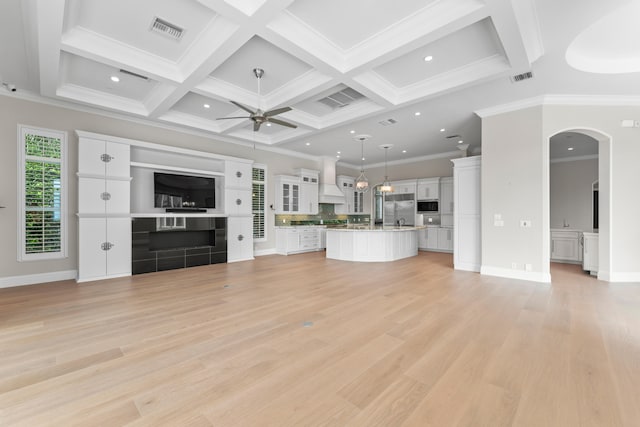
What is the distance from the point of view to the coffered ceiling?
9.63 ft

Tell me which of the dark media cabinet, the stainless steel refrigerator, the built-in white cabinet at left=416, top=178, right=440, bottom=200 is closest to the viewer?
the dark media cabinet

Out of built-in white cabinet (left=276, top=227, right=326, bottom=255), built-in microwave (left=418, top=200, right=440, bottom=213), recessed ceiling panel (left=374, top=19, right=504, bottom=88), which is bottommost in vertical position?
built-in white cabinet (left=276, top=227, right=326, bottom=255)

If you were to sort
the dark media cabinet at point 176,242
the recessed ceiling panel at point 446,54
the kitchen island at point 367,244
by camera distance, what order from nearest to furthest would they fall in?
1. the recessed ceiling panel at point 446,54
2. the dark media cabinet at point 176,242
3. the kitchen island at point 367,244

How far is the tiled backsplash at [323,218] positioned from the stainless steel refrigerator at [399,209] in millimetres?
1314

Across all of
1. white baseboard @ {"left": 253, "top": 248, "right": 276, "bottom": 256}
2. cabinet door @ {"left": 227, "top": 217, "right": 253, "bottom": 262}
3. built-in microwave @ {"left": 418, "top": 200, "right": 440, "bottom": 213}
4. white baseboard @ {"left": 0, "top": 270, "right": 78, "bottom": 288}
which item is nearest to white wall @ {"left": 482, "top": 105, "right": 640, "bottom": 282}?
built-in microwave @ {"left": 418, "top": 200, "right": 440, "bottom": 213}

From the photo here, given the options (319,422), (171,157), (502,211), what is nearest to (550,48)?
(502,211)

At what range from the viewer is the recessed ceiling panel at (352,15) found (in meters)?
2.94

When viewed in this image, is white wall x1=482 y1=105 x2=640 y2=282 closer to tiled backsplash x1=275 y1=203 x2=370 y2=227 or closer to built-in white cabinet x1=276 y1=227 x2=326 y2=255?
built-in white cabinet x1=276 y1=227 x2=326 y2=255

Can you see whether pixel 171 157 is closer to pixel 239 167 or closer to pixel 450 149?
pixel 239 167

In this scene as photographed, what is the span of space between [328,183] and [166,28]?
6838 mm

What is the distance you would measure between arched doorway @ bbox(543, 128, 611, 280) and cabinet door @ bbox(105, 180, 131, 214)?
7.73 m

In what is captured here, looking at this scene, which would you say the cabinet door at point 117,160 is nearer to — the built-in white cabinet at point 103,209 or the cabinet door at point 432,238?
the built-in white cabinet at point 103,209

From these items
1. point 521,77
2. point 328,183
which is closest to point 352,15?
point 521,77

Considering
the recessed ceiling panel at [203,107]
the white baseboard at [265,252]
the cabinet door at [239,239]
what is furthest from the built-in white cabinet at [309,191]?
the recessed ceiling panel at [203,107]
